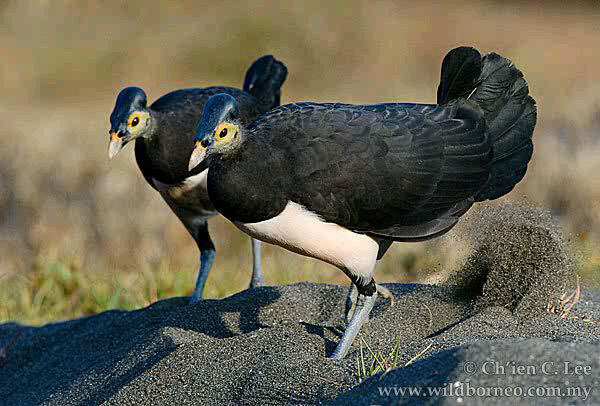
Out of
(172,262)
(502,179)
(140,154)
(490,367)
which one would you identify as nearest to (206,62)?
(172,262)

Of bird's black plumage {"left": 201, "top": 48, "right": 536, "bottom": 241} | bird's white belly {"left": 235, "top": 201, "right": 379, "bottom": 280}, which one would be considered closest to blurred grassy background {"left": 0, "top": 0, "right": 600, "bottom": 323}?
bird's black plumage {"left": 201, "top": 48, "right": 536, "bottom": 241}

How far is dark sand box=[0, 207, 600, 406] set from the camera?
292 centimetres

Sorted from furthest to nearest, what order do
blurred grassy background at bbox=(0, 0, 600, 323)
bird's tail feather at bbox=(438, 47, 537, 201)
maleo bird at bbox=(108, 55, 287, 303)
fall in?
blurred grassy background at bbox=(0, 0, 600, 323)
maleo bird at bbox=(108, 55, 287, 303)
bird's tail feather at bbox=(438, 47, 537, 201)

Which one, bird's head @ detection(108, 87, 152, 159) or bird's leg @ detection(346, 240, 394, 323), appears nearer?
bird's leg @ detection(346, 240, 394, 323)

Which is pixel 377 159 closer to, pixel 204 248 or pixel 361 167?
pixel 361 167

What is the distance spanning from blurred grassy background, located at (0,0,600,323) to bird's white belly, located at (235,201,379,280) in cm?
118

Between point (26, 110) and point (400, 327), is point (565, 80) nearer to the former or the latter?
point (26, 110)

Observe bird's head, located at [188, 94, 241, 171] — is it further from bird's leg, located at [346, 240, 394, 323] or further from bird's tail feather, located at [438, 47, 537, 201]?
bird's tail feather, located at [438, 47, 537, 201]

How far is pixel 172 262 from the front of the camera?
769cm

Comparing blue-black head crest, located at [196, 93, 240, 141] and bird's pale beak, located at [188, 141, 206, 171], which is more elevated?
blue-black head crest, located at [196, 93, 240, 141]

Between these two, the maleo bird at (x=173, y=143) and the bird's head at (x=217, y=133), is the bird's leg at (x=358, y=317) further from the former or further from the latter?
the maleo bird at (x=173, y=143)

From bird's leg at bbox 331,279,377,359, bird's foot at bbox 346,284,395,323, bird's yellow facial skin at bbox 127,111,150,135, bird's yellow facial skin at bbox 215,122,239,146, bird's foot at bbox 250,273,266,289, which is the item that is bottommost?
bird's foot at bbox 250,273,266,289

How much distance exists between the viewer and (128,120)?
4.96 m

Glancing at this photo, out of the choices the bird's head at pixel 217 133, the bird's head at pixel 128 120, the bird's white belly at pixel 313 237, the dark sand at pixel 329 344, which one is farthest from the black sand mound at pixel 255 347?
the bird's head at pixel 128 120
